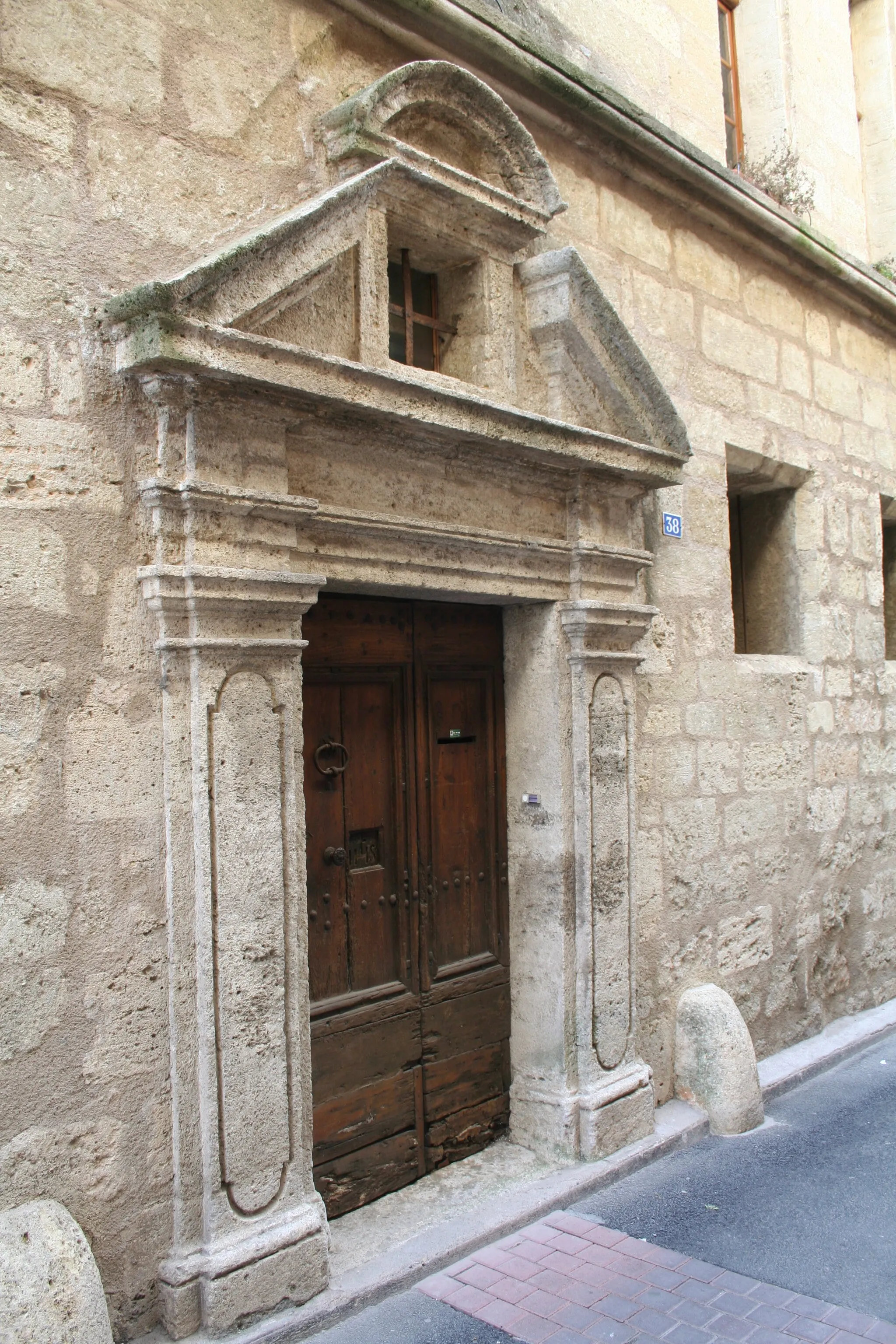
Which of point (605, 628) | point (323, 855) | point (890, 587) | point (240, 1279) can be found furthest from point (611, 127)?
point (240, 1279)

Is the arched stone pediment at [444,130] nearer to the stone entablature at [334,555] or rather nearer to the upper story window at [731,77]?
the stone entablature at [334,555]

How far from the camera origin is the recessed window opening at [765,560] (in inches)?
204

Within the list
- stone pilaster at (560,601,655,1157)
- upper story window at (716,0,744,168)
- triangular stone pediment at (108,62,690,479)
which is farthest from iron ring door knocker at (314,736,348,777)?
upper story window at (716,0,744,168)

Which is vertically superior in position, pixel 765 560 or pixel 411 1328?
pixel 765 560

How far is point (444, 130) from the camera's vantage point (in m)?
3.36

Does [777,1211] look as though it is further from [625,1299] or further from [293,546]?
[293,546]

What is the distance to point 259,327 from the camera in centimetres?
273

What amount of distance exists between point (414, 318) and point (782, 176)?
3126mm

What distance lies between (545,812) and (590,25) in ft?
10.6

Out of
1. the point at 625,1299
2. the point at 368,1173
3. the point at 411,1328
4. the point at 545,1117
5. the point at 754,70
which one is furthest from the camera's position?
the point at 754,70

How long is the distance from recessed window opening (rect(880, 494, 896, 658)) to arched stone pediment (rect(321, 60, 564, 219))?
12.9ft

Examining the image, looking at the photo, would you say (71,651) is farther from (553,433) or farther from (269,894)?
(553,433)

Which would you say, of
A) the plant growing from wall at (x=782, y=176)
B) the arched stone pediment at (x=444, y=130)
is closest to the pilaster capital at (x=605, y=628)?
the arched stone pediment at (x=444, y=130)

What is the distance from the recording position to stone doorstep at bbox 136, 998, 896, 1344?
8.84ft
